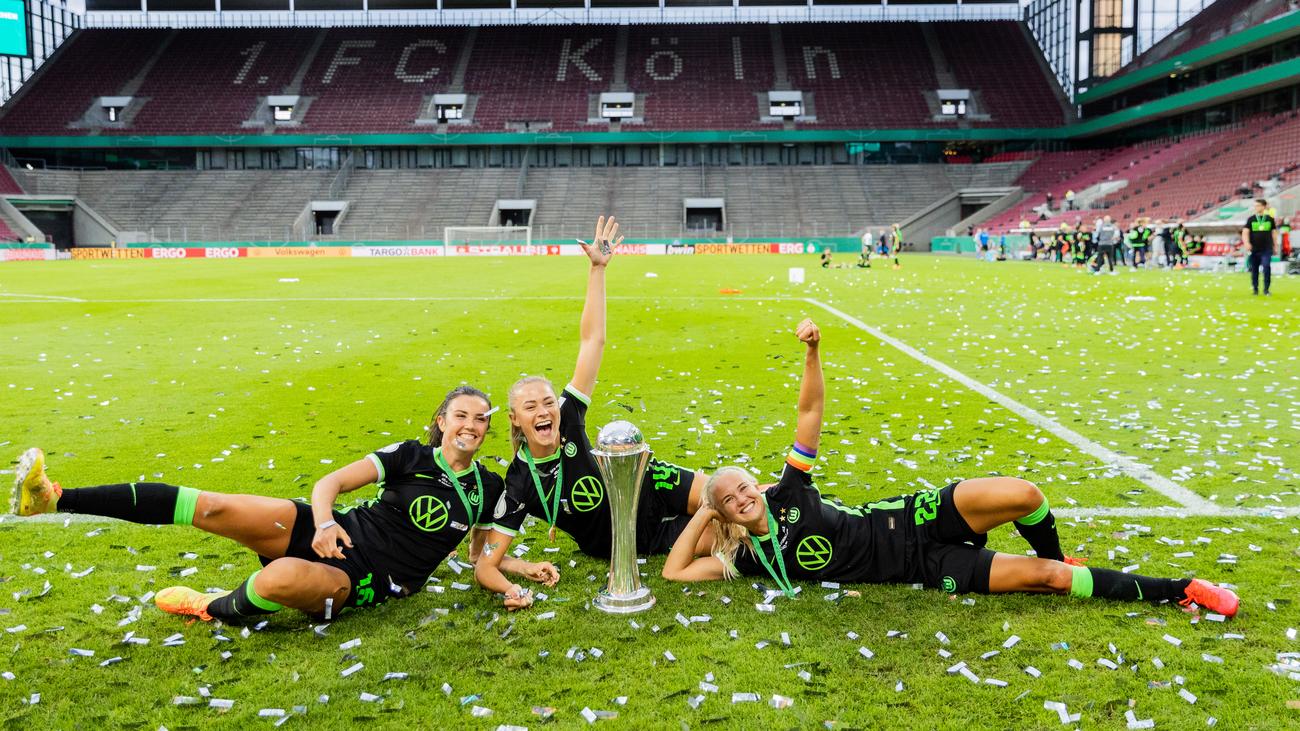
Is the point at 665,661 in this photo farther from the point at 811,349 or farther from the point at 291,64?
the point at 291,64

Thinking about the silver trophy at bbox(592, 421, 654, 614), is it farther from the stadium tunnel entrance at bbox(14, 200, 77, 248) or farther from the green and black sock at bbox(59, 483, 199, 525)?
the stadium tunnel entrance at bbox(14, 200, 77, 248)

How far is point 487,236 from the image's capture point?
207ft

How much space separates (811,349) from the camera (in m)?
4.84

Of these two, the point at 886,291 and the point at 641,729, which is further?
the point at 886,291

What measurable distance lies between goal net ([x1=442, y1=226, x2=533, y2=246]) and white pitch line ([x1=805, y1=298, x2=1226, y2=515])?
49771mm

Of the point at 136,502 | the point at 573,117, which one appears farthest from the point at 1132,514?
the point at 573,117

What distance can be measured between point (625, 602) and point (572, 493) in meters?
0.80

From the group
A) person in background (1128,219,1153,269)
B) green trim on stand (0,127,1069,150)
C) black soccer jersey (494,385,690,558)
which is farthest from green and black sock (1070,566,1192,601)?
green trim on stand (0,127,1069,150)

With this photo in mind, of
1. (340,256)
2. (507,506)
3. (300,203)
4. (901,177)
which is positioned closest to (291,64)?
(300,203)

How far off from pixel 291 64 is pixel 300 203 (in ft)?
51.3

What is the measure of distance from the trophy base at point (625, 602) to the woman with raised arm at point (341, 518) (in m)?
0.36

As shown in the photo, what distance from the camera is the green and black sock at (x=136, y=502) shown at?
4289 mm

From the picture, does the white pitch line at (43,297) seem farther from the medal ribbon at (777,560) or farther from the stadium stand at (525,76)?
the stadium stand at (525,76)

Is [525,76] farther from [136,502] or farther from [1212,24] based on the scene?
[136,502]
